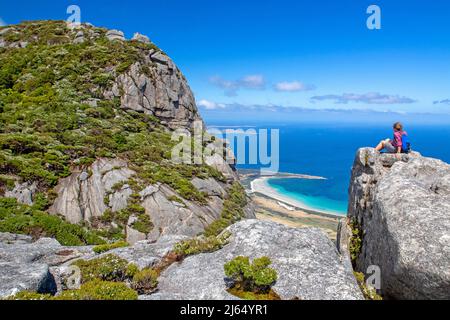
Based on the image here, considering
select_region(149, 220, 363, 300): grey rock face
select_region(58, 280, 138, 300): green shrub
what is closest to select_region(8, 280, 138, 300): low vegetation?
select_region(58, 280, 138, 300): green shrub

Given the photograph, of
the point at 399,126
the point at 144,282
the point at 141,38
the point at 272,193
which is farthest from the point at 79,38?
the point at 272,193

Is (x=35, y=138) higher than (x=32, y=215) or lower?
higher

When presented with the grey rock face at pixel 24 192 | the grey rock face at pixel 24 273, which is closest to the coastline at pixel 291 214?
the grey rock face at pixel 24 192

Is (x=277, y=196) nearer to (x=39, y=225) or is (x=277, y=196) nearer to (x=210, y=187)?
(x=210, y=187)

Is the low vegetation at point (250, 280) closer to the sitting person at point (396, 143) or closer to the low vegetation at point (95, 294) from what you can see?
the low vegetation at point (95, 294)
